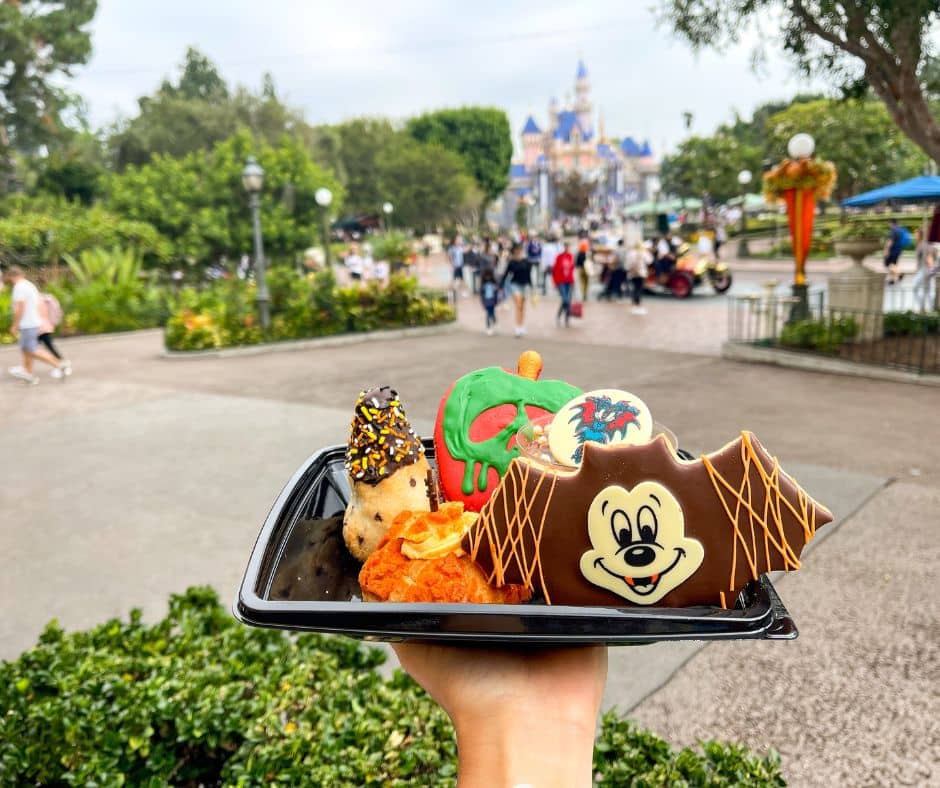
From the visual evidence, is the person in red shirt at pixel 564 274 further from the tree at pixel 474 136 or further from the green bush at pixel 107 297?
the tree at pixel 474 136

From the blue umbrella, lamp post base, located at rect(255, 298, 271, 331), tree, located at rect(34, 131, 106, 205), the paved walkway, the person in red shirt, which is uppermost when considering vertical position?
tree, located at rect(34, 131, 106, 205)

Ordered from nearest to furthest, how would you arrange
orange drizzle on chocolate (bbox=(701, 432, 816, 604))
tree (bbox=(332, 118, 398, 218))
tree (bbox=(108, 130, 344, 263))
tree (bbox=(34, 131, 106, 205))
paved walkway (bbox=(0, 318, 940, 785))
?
orange drizzle on chocolate (bbox=(701, 432, 816, 604)), paved walkway (bbox=(0, 318, 940, 785)), tree (bbox=(108, 130, 344, 263)), tree (bbox=(34, 131, 106, 205)), tree (bbox=(332, 118, 398, 218))

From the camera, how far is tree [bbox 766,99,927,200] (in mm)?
31719

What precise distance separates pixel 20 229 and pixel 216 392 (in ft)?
41.5

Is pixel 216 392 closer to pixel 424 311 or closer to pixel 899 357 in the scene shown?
pixel 424 311

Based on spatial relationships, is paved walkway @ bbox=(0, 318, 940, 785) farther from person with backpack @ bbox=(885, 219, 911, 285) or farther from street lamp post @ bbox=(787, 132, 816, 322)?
person with backpack @ bbox=(885, 219, 911, 285)

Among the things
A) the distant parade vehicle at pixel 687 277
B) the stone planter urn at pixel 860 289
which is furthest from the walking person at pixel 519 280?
the distant parade vehicle at pixel 687 277

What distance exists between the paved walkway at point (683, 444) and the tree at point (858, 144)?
88.1 feet

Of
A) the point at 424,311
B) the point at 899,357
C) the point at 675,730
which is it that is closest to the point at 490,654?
the point at 675,730

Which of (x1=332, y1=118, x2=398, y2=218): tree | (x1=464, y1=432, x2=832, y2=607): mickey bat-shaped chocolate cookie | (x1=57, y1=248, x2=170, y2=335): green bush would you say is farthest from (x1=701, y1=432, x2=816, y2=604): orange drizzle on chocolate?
(x1=332, y1=118, x2=398, y2=218): tree

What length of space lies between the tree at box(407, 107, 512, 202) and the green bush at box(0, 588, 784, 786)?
203 feet

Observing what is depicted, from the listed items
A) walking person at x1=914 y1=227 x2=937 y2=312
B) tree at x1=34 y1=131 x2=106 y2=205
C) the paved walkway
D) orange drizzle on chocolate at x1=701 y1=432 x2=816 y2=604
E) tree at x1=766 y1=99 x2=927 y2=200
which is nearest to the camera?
orange drizzle on chocolate at x1=701 y1=432 x2=816 y2=604

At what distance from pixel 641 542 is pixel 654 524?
0.09 feet

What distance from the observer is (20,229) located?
1825 cm
